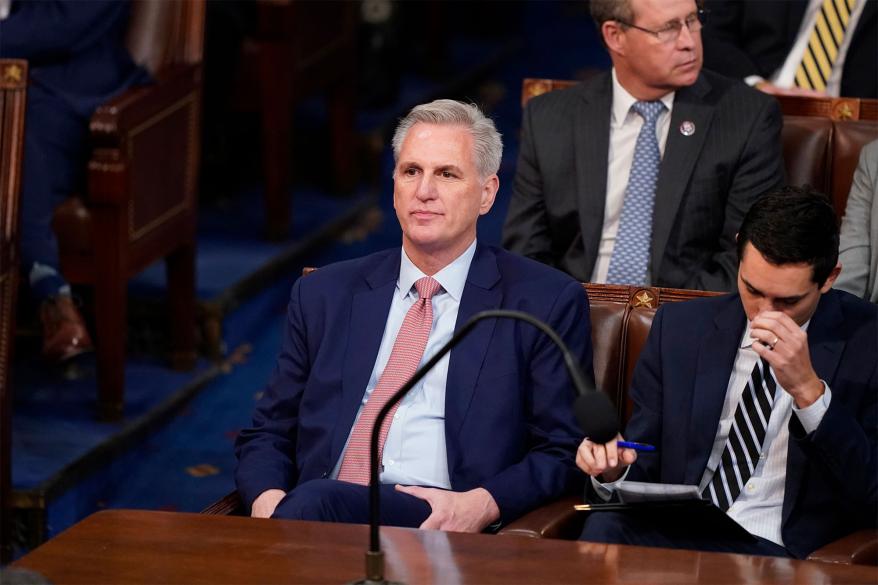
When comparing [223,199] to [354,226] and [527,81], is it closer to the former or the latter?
[354,226]

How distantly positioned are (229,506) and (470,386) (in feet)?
1.62

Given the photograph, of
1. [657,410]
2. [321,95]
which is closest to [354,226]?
[321,95]

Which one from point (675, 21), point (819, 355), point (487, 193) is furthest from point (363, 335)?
point (675, 21)

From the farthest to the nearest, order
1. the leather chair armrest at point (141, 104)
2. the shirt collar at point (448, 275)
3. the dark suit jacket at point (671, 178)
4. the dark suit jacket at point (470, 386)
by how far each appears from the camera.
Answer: the leather chair armrest at point (141, 104), the dark suit jacket at point (671, 178), the shirt collar at point (448, 275), the dark suit jacket at point (470, 386)

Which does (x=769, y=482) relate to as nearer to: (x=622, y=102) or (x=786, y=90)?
(x=622, y=102)

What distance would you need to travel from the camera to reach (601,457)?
2.42 metres

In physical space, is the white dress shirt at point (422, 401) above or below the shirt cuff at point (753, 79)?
below

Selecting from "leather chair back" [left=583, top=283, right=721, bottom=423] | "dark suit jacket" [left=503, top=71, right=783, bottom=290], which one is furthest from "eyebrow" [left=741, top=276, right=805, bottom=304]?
"dark suit jacket" [left=503, top=71, right=783, bottom=290]

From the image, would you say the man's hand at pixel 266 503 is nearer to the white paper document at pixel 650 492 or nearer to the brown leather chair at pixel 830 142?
the white paper document at pixel 650 492

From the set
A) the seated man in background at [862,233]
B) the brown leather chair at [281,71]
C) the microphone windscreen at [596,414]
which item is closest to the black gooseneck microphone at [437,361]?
the microphone windscreen at [596,414]

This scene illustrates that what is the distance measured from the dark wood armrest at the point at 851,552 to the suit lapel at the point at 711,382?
280 millimetres

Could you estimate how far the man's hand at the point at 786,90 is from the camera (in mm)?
4012

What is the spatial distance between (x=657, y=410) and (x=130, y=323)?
263 centimetres

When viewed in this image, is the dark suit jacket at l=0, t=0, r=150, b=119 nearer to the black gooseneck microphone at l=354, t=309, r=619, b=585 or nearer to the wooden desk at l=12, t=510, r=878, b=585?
the wooden desk at l=12, t=510, r=878, b=585
